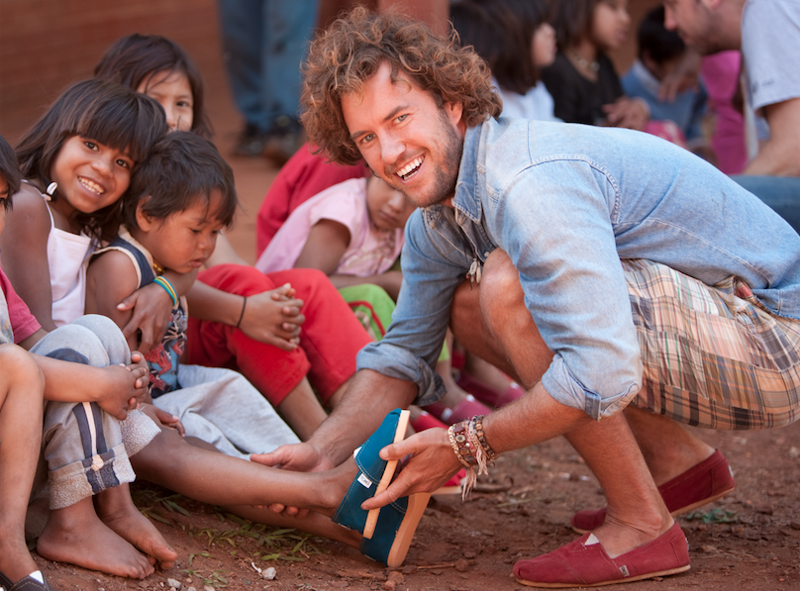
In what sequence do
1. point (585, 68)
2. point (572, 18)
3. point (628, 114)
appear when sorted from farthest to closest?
point (585, 68)
point (572, 18)
point (628, 114)

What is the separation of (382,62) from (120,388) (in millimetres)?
1025

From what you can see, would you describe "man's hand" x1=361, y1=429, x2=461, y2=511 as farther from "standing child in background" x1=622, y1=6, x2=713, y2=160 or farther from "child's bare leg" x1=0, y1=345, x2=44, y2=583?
"standing child in background" x1=622, y1=6, x2=713, y2=160

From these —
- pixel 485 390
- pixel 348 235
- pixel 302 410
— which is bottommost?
pixel 485 390

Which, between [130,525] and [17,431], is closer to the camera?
[17,431]

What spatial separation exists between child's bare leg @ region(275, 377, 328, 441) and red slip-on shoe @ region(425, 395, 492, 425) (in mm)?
545

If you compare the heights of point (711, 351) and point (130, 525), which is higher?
point (711, 351)

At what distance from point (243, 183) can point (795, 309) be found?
447 centimetres

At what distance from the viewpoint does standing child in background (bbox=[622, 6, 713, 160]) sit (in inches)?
222

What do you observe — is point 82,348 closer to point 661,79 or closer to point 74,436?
point 74,436

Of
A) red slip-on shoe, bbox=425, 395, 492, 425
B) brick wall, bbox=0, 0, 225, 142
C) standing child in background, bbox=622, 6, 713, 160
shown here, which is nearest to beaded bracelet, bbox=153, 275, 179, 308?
red slip-on shoe, bbox=425, 395, 492, 425

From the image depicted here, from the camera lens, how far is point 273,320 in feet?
8.34

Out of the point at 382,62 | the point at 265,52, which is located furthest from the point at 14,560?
the point at 265,52

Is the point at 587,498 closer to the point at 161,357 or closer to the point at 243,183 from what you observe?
the point at 161,357

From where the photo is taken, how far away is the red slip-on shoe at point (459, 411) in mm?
2986
